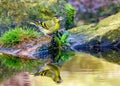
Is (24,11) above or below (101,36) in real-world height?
above

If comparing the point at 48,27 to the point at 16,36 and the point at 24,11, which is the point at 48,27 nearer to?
the point at 16,36

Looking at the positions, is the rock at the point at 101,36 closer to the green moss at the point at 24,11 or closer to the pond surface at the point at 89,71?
the green moss at the point at 24,11

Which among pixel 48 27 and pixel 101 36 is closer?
pixel 48 27

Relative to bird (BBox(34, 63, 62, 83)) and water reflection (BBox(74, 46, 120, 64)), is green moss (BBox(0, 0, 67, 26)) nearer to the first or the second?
water reflection (BBox(74, 46, 120, 64))

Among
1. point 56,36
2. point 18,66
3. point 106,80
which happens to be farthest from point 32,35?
point 106,80

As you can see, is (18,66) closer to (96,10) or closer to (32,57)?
(32,57)

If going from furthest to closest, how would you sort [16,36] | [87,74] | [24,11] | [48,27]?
[24,11] → [16,36] → [48,27] → [87,74]

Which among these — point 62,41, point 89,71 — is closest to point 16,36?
point 62,41
